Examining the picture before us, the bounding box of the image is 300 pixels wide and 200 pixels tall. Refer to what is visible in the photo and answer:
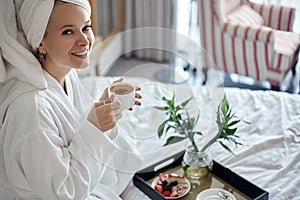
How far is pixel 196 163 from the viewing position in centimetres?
166

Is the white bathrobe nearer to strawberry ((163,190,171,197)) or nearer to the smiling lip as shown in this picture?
the smiling lip

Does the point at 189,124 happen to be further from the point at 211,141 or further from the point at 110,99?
the point at 110,99

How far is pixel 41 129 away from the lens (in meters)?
1.32

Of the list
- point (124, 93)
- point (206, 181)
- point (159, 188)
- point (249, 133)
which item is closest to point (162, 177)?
point (159, 188)

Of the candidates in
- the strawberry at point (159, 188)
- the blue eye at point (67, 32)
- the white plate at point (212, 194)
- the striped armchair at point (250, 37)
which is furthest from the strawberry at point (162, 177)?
the striped armchair at point (250, 37)

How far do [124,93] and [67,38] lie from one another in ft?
0.83

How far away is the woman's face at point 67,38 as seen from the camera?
4.49 feet

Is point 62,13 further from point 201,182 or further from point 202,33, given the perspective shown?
point 202,33

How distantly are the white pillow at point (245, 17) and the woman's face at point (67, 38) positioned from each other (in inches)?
81.8

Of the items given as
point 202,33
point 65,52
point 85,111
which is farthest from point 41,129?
point 202,33

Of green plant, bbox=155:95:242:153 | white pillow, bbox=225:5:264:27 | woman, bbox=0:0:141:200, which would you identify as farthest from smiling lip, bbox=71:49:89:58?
white pillow, bbox=225:5:264:27

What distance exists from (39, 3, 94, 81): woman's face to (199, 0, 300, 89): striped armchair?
6.35 ft

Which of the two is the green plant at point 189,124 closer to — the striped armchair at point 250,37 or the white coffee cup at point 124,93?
the white coffee cup at point 124,93

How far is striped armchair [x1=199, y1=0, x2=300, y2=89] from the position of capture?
3.20 metres
